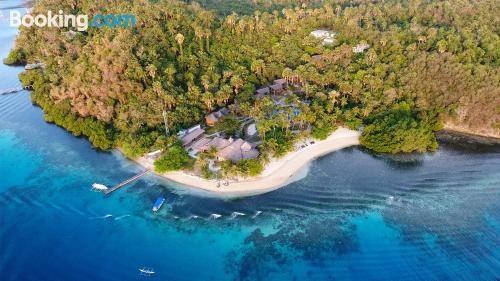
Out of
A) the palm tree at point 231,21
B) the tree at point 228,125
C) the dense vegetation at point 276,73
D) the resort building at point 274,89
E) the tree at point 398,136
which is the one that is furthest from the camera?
the palm tree at point 231,21

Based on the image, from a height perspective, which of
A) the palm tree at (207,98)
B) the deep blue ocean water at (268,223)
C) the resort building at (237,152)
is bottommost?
the deep blue ocean water at (268,223)

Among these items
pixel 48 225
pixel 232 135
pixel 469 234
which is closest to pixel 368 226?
pixel 469 234

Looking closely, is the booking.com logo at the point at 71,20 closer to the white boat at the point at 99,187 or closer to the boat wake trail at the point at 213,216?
the white boat at the point at 99,187

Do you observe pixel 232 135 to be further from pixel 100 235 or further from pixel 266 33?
pixel 266 33

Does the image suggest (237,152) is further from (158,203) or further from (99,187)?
(99,187)

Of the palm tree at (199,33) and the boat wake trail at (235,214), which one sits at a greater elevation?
the palm tree at (199,33)

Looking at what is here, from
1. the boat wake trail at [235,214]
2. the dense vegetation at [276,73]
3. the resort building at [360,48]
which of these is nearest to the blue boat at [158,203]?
the boat wake trail at [235,214]

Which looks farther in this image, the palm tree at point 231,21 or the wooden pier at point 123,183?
the palm tree at point 231,21
